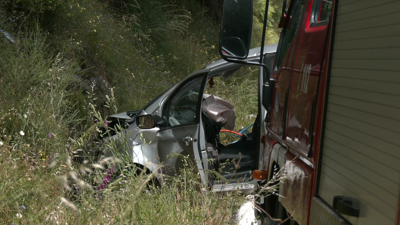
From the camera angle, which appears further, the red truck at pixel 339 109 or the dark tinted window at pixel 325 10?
the dark tinted window at pixel 325 10

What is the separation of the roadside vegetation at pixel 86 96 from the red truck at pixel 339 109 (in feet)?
1.82

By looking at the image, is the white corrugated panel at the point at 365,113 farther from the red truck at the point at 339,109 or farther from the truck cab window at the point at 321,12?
the truck cab window at the point at 321,12

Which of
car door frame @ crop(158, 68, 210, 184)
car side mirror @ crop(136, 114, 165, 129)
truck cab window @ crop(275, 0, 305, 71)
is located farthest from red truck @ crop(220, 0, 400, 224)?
car side mirror @ crop(136, 114, 165, 129)

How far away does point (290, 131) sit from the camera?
2.88 meters

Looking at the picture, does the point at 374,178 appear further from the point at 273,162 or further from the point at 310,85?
the point at 273,162

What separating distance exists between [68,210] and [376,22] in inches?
87.7

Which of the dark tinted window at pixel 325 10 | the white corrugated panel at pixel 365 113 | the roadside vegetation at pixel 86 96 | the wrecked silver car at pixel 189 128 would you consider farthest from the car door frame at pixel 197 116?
the white corrugated panel at pixel 365 113

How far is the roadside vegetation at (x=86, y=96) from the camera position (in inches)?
106

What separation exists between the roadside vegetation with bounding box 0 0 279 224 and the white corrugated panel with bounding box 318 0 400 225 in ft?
2.63

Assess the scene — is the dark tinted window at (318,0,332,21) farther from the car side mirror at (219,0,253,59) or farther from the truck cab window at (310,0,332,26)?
the car side mirror at (219,0,253,59)

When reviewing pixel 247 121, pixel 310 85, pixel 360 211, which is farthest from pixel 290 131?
pixel 247 121

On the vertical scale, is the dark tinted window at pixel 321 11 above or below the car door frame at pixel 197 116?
above

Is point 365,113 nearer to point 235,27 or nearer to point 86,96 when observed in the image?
point 235,27

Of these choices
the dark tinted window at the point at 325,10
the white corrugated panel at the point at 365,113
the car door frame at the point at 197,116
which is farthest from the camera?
the car door frame at the point at 197,116
